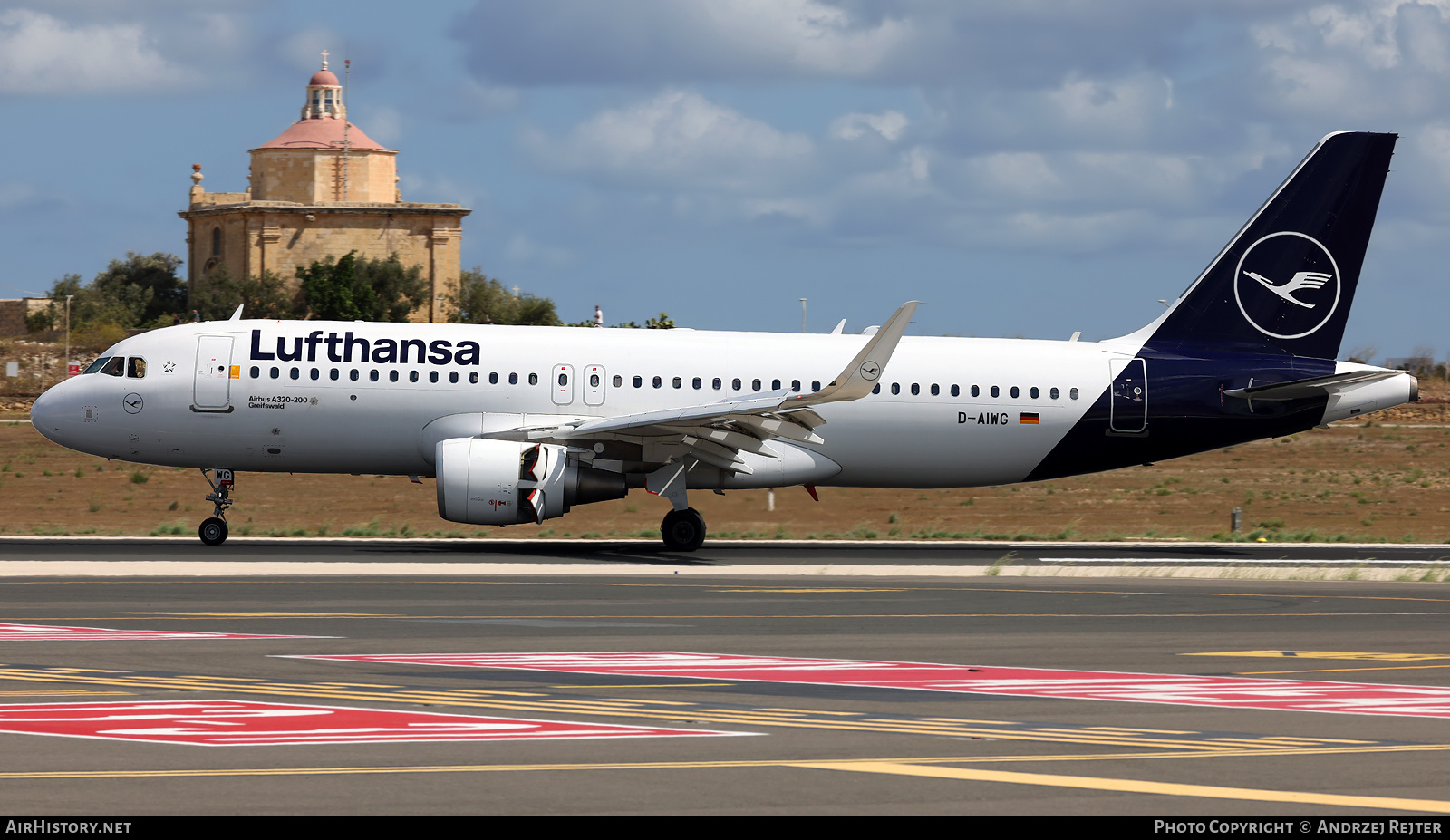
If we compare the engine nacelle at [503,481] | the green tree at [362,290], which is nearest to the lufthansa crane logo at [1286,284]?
the engine nacelle at [503,481]

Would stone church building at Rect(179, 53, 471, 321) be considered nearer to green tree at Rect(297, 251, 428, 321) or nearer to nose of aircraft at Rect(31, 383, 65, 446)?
green tree at Rect(297, 251, 428, 321)

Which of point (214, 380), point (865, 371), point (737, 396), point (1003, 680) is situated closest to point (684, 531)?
point (737, 396)

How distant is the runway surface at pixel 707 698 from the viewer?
32.6ft

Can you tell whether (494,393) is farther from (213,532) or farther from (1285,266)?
(1285,266)

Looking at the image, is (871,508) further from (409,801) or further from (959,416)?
(409,801)

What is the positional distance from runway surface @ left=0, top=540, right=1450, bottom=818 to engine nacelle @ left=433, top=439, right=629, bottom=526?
145 inches

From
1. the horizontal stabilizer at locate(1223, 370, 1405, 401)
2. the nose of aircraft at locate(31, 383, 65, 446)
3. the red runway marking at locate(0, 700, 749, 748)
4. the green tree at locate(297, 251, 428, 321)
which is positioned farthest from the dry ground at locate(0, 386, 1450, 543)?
the green tree at locate(297, 251, 428, 321)

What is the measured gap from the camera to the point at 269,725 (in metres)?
12.0

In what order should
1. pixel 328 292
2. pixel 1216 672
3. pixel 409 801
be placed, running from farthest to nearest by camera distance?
pixel 328 292 < pixel 1216 672 < pixel 409 801

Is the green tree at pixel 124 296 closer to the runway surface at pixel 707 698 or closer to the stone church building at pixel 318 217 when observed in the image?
the stone church building at pixel 318 217

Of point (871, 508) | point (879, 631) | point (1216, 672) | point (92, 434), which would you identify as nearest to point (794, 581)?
point (879, 631)

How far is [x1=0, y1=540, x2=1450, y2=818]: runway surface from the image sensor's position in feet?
32.6

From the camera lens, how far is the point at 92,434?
31.4 metres

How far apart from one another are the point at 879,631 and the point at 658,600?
442 centimetres
